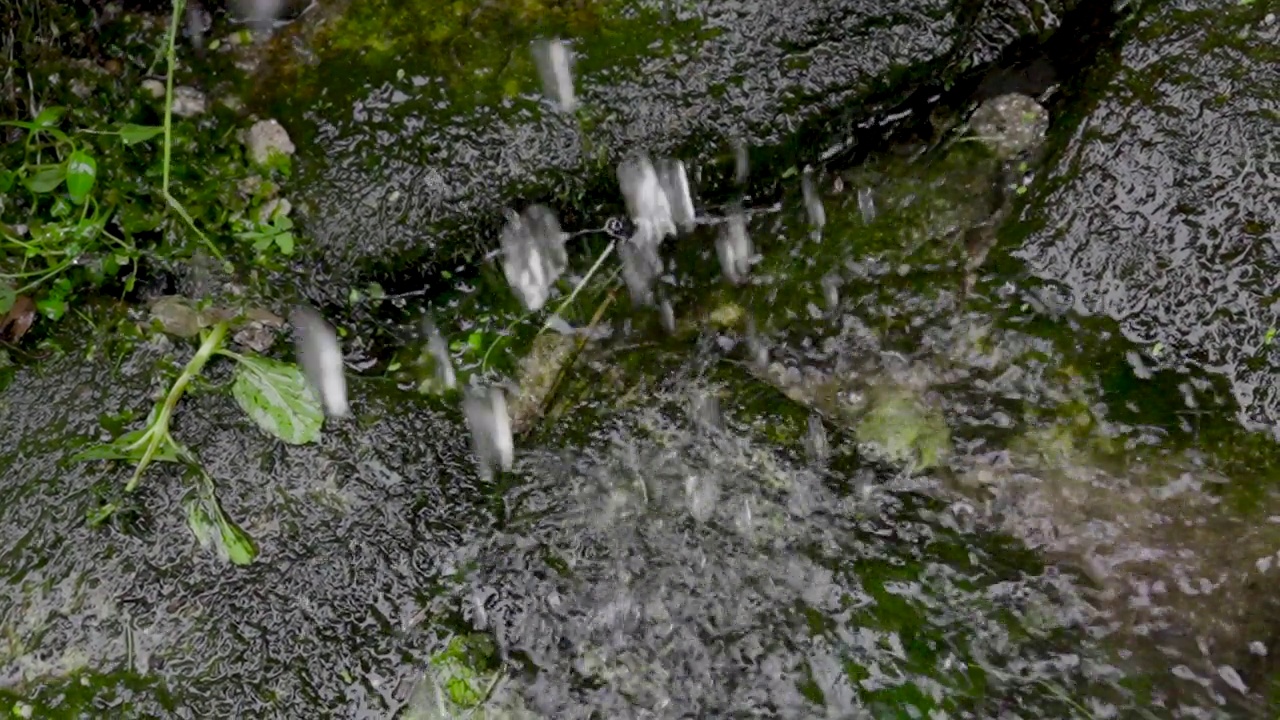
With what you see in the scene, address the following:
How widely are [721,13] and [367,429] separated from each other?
161cm

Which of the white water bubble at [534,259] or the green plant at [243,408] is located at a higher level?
the white water bubble at [534,259]

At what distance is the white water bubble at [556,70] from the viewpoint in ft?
8.53

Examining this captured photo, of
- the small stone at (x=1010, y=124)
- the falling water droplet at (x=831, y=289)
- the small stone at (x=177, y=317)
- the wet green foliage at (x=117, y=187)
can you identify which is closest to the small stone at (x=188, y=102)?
the wet green foliage at (x=117, y=187)

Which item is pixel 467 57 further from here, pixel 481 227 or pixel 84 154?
pixel 84 154

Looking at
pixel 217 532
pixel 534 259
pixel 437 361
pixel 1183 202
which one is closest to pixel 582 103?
pixel 534 259

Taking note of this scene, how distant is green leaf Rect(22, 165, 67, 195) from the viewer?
93.6 inches

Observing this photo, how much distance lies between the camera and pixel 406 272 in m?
2.68

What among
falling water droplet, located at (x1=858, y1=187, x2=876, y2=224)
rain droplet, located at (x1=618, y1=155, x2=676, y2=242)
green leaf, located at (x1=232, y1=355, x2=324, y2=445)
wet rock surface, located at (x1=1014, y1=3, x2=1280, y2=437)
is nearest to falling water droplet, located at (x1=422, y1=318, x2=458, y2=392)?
green leaf, located at (x1=232, y1=355, x2=324, y2=445)

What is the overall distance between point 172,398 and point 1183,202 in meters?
2.89

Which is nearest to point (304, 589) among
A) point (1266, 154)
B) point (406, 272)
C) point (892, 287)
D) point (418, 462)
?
point (418, 462)

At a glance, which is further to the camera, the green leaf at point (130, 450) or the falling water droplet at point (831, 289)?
the falling water droplet at point (831, 289)

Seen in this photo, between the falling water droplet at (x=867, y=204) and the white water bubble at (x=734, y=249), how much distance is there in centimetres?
36

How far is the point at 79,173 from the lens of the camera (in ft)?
7.72

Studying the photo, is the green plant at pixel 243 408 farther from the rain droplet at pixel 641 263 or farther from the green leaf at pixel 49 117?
the rain droplet at pixel 641 263
